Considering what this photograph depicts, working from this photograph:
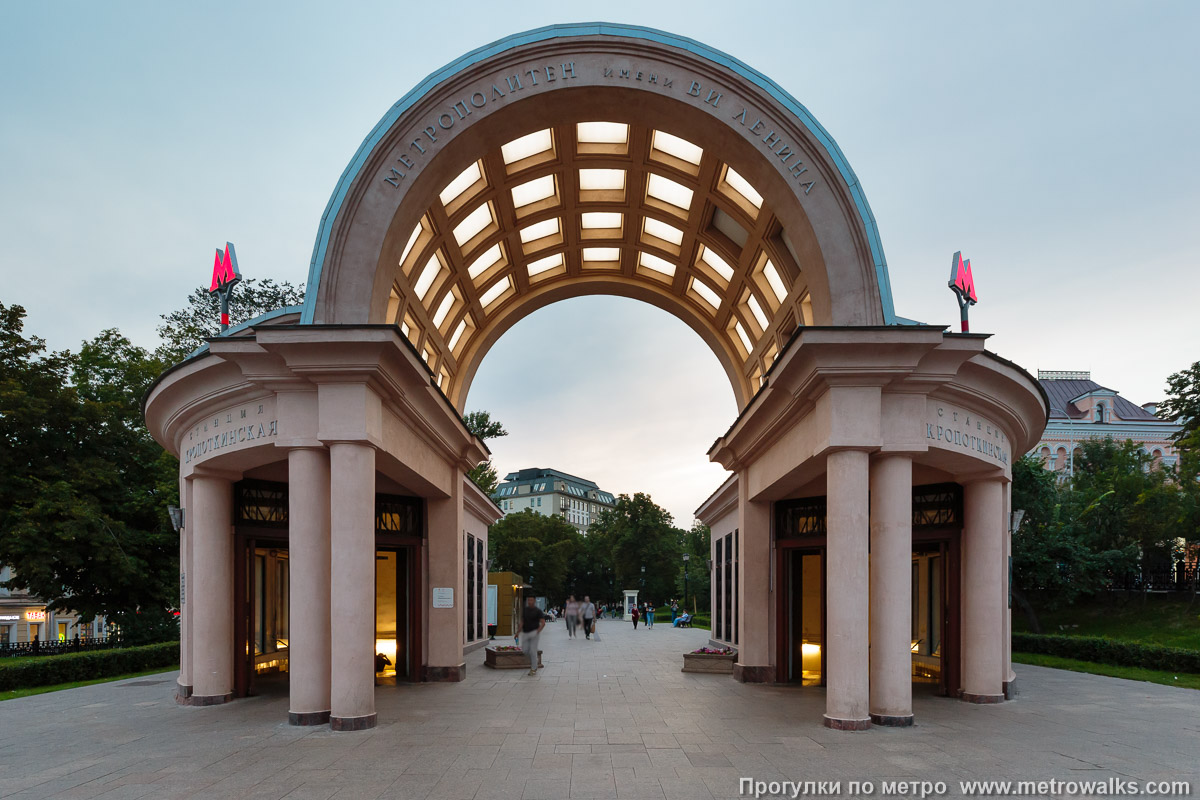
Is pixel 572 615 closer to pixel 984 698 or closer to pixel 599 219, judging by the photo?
pixel 599 219

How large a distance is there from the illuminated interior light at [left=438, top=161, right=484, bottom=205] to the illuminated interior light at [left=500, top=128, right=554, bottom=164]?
62cm

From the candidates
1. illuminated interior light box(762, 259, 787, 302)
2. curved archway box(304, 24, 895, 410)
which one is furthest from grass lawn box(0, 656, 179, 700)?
illuminated interior light box(762, 259, 787, 302)

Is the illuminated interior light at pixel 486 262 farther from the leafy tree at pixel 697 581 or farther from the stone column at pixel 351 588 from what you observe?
the leafy tree at pixel 697 581

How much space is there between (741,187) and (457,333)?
29.1 feet

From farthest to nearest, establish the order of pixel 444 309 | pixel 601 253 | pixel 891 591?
pixel 601 253, pixel 444 309, pixel 891 591

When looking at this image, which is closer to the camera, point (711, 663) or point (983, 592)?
point (983, 592)

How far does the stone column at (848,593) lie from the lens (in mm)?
11719

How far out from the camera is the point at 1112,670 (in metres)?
21.0

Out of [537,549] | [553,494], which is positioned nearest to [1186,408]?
[537,549]

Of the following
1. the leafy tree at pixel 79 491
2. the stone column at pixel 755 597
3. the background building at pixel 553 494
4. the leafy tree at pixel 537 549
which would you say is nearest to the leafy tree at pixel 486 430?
the leafy tree at pixel 537 549

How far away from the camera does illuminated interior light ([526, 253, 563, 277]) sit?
2166 centimetres

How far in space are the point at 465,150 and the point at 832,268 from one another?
6416mm

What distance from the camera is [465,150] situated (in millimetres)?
14086

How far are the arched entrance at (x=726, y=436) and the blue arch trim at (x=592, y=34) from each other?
42mm
